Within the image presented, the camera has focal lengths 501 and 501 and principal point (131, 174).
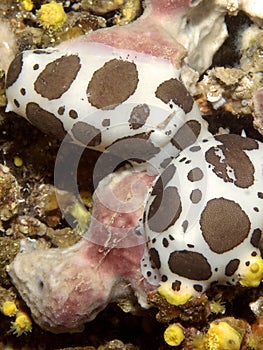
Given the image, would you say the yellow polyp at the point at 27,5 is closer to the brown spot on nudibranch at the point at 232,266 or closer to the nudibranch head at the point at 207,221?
the nudibranch head at the point at 207,221

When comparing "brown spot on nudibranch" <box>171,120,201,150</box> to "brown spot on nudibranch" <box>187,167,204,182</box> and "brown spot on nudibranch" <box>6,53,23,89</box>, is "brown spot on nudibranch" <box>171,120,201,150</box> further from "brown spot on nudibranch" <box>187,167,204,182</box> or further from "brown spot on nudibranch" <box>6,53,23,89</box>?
"brown spot on nudibranch" <box>6,53,23,89</box>

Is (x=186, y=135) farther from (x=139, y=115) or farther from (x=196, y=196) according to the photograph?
(x=196, y=196)

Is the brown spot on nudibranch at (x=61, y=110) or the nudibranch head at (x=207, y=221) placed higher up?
the brown spot on nudibranch at (x=61, y=110)

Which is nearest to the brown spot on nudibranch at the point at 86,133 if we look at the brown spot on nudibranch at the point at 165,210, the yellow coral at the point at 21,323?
the brown spot on nudibranch at the point at 165,210

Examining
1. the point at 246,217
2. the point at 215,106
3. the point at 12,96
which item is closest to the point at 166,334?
the point at 246,217

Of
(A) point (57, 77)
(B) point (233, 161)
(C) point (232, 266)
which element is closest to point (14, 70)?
(A) point (57, 77)

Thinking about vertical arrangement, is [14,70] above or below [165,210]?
above
